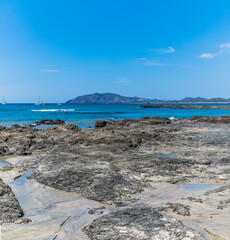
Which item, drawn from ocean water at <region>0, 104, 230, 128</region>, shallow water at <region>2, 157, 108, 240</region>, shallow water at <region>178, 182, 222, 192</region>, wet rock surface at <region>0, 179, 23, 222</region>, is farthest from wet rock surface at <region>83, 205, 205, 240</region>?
ocean water at <region>0, 104, 230, 128</region>

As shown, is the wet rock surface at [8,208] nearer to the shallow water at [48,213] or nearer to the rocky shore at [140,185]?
the rocky shore at [140,185]

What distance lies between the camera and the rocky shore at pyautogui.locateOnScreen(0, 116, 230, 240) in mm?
5879

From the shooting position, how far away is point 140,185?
930 centimetres

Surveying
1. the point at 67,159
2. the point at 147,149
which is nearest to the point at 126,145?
the point at 147,149

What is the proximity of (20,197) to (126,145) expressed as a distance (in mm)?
9743

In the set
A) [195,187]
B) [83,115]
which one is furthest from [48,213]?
[83,115]

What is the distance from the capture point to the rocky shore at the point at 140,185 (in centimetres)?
588

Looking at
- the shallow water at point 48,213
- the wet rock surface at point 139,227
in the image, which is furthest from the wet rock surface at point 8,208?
the wet rock surface at point 139,227

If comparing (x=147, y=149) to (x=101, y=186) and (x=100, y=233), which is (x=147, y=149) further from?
(x=100, y=233)

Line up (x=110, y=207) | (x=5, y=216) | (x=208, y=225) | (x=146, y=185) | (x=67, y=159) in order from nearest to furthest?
1. (x=208, y=225)
2. (x=5, y=216)
3. (x=110, y=207)
4. (x=146, y=185)
5. (x=67, y=159)

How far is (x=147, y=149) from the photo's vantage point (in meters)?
17.1

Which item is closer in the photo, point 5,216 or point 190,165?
point 5,216

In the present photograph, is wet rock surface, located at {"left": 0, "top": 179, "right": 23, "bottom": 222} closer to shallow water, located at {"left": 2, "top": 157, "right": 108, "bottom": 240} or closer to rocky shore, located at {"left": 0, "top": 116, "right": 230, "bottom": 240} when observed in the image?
rocky shore, located at {"left": 0, "top": 116, "right": 230, "bottom": 240}

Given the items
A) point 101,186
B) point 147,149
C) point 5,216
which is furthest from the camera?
point 147,149
